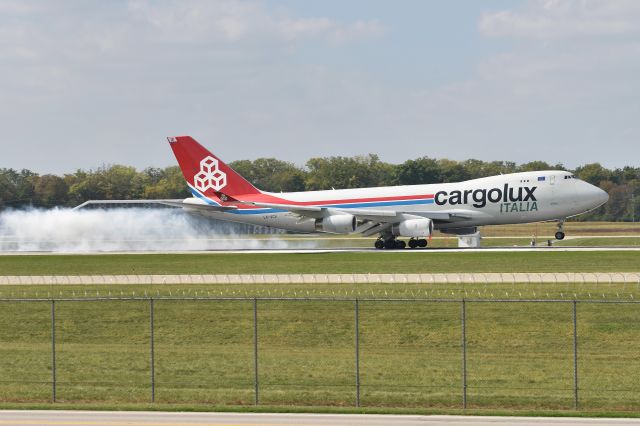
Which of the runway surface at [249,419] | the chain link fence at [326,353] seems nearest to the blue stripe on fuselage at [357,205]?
the chain link fence at [326,353]

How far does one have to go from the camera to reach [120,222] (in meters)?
93.0

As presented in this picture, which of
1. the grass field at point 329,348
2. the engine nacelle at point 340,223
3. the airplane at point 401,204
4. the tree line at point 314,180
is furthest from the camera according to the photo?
the tree line at point 314,180

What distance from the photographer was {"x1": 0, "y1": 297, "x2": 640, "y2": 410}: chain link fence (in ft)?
85.7

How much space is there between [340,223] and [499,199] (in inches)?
449

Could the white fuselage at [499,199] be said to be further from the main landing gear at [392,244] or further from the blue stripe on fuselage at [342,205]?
the main landing gear at [392,244]

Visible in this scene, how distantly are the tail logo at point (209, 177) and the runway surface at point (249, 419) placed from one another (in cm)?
5843

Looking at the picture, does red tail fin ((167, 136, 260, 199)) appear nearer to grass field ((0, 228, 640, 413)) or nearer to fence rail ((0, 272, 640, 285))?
fence rail ((0, 272, 640, 285))

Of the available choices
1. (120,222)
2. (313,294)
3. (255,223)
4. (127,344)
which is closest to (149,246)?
(120,222)

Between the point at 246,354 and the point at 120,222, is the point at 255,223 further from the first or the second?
the point at 246,354

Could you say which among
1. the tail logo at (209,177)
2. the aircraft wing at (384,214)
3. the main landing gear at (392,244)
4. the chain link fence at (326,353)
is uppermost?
the tail logo at (209,177)

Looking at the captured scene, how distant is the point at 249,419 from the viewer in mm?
22641

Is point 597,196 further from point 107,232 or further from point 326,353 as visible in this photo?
point 326,353

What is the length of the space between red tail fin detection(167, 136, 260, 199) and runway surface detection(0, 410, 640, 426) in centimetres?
5795

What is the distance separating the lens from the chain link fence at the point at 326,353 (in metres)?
26.1
